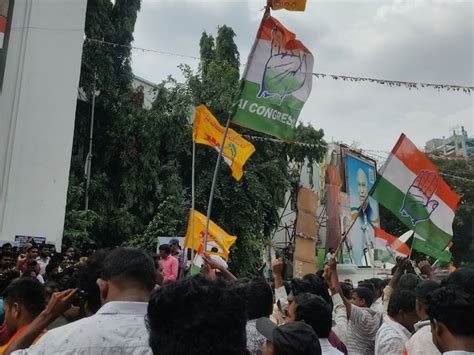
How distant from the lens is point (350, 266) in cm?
2270

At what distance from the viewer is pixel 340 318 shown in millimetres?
3549

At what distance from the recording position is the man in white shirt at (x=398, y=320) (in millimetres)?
2990

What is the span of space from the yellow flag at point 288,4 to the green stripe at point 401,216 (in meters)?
2.34

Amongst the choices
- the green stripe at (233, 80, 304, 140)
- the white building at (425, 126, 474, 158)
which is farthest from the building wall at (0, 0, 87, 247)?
the white building at (425, 126, 474, 158)

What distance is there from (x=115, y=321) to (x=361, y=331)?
2286 millimetres

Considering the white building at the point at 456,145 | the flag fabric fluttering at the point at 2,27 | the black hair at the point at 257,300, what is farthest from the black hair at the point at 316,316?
the white building at the point at 456,145

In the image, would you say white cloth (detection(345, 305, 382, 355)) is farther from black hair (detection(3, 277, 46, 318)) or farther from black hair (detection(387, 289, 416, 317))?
black hair (detection(3, 277, 46, 318))

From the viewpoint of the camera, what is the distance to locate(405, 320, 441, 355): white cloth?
2.60 metres

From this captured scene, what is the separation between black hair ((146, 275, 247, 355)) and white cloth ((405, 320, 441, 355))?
169cm

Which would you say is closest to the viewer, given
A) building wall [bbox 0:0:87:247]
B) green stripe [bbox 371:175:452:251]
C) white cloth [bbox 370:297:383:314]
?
white cloth [bbox 370:297:383:314]

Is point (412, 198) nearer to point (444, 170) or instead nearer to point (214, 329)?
point (214, 329)

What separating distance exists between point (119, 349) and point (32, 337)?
579 millimetres

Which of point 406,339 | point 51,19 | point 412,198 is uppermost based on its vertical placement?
point 51,19

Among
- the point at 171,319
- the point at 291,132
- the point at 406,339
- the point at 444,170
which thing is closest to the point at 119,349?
the point at 171,319
